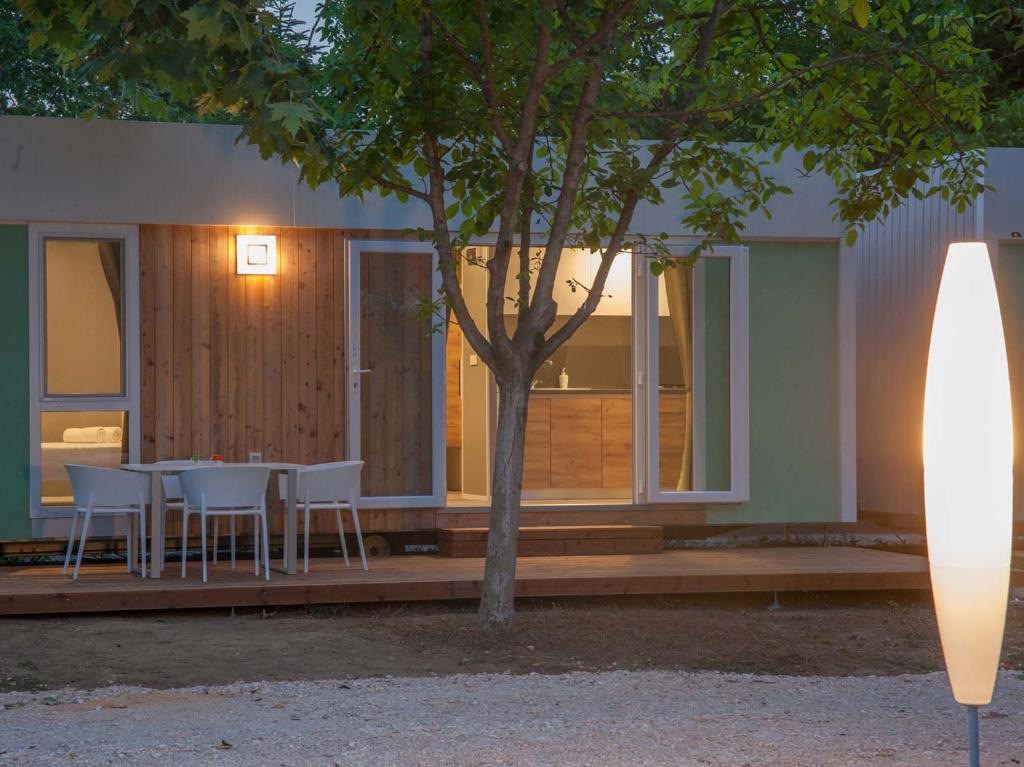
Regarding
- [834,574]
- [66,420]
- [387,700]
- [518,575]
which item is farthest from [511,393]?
[66,420]

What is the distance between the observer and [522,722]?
4.55 meters

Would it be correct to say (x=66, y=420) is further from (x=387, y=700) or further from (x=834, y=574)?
(x=834, y=574)

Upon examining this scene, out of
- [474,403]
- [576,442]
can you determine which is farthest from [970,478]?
[474,403]

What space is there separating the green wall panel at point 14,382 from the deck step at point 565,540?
→ 8.20 ft

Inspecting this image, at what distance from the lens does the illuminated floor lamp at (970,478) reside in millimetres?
3133

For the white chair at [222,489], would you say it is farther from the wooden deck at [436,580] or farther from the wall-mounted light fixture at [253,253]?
the wall-mounted light fixture at [253,253]

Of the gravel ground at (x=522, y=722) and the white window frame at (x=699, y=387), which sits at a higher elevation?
the white window frame at (x=699, y=387)

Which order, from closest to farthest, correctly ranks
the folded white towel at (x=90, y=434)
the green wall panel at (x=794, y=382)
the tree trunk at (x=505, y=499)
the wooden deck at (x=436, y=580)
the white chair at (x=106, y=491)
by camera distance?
the tree trunk at (x=505, y=499), the wooden deck at (x=436, y=580), the white chair at (x=106, y=491), the folded white towel at (x=90, y=434), the green wall panel at (x=794, y=382)

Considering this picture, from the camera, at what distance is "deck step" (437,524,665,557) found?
8406 mm

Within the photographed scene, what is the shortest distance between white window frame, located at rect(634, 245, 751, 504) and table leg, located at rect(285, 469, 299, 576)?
2.38 m

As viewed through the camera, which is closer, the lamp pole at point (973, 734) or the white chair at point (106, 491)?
the lamp pole at point (973, 734)

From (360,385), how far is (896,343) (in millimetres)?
4668

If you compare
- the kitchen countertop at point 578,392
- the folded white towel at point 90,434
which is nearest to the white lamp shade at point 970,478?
the folded white towel at point 90,434

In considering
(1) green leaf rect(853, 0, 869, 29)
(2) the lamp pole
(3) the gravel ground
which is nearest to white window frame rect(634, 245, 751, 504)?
(3) the gravel ground
